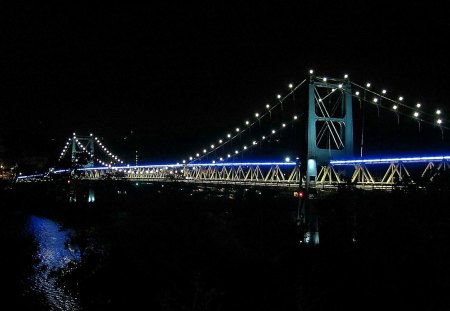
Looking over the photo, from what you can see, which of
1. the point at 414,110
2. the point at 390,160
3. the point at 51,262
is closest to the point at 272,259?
the point at 390,160

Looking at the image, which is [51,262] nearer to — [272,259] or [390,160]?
[272,259]

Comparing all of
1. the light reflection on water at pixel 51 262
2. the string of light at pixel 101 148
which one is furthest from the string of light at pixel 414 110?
the string of light at pixel 101 148

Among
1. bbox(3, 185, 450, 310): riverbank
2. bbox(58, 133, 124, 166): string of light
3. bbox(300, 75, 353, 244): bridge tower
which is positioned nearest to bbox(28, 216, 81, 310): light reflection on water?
bbox(3, 185, 450, 310): riverbank

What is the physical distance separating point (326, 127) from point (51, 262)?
1716 centimetres

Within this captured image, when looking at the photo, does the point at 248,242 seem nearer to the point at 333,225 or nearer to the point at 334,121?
the point at 333,225

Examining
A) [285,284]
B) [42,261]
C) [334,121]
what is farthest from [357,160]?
[42,261]

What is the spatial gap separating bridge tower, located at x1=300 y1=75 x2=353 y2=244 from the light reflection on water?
40.7 feet

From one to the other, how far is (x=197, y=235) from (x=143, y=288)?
3.86 metres

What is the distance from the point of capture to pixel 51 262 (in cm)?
2564

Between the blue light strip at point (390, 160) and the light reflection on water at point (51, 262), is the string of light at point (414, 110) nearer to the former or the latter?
the blue light strip at point (390, 160)

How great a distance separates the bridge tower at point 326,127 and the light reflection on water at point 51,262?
12404mm

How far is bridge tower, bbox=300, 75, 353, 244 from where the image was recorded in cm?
2720

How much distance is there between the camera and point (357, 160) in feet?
82.1

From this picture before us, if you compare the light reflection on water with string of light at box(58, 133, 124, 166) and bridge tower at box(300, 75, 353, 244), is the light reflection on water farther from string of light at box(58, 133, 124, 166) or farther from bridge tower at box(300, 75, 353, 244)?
string of light at box(58, 133, 124, 166)
